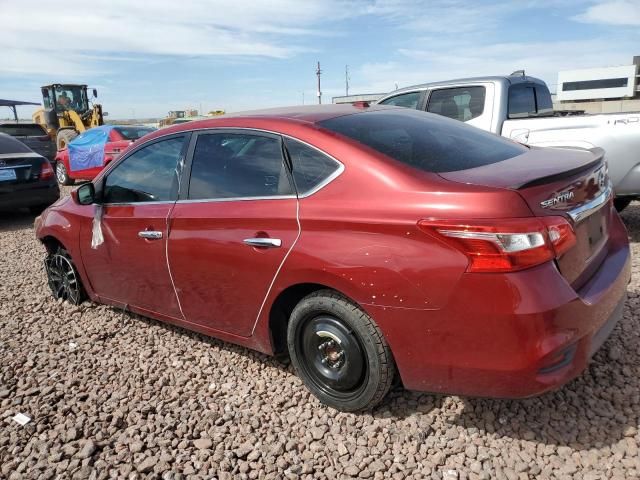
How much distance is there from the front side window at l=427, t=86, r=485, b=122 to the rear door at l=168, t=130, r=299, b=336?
139 inches

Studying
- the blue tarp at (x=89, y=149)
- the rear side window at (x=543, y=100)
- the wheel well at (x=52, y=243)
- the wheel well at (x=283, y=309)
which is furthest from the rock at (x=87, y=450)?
the blue tarp at (x=89, y=149)

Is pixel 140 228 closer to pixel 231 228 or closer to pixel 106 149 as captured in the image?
pixel 231 228

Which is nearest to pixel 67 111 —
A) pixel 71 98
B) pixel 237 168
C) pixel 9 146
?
pixel 71 98

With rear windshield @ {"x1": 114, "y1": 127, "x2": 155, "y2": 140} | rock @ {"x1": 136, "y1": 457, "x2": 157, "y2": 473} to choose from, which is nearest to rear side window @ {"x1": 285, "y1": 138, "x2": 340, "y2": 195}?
rock @ {"x1": 136, "y1": 457, "x2": 157, "y2": 473}

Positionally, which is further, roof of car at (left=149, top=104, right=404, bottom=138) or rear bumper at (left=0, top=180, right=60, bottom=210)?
rear bumper at (left=0, top=180, right=60, bottom=210)

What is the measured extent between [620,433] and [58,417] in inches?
113

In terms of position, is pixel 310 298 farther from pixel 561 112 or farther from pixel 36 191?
pixel 36 191

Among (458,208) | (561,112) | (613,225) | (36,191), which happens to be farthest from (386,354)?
(36,191)

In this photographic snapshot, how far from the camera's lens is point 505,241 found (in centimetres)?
189

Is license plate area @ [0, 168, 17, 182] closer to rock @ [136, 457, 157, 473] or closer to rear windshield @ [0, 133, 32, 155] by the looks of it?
rear windshield @ [0, 133, 32, 155]

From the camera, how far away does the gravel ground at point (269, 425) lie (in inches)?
87.1

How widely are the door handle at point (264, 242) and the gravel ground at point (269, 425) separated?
0.90 meters

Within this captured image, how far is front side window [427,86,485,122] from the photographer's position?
5.62 meters

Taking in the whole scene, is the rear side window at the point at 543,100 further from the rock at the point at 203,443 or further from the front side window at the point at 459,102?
the rock at the point at 203,443
